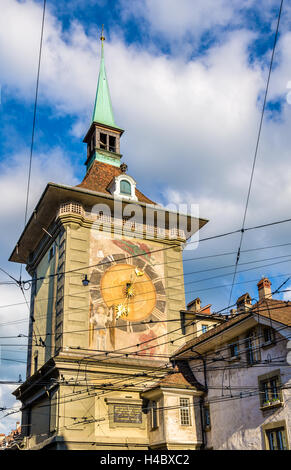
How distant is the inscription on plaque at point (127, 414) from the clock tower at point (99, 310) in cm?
6

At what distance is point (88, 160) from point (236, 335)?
76.6 feet

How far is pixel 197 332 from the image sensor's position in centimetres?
3847

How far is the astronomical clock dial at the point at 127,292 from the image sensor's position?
35938mm

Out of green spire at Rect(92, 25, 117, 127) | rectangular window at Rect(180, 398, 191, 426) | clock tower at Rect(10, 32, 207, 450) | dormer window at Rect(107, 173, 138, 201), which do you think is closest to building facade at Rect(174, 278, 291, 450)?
rectangular window at Rect(180, 398, 191, 426)

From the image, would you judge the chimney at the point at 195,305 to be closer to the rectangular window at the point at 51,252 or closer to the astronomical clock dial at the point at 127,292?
the astronomical clock dial at the point at 127,292

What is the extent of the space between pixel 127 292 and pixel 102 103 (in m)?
21.5

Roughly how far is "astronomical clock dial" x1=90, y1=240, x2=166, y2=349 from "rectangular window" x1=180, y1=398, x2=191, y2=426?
5991mm

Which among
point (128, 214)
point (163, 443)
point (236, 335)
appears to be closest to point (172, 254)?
point (128, 214)

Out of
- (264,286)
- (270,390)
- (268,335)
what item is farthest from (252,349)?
(264,286)

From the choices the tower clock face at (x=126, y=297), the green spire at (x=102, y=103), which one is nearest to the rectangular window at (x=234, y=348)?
the tower clock face at (x=126, y=297)

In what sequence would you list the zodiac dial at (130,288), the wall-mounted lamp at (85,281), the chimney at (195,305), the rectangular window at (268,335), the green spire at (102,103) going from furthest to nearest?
the green spire at (102,103) → the chimney at (195,305) → the zodiac dial at (130,288) → the wall-mounted lamp at (85,281) → the rectangular window at (268,335)

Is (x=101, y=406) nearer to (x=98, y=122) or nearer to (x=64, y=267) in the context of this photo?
(x=64, y=267)

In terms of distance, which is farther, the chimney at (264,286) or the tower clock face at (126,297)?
the chimney at (264,286)

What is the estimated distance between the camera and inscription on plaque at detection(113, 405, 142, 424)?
32969 millimetres
